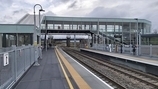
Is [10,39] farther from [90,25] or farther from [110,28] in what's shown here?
[110,28]

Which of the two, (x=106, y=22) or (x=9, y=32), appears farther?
(x=106, y=22)

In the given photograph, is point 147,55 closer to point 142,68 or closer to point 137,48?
point 137,48

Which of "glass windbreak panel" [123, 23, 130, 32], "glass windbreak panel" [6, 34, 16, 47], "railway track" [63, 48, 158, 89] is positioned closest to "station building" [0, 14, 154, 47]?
"glass windbreak panel" [123, 23, 130, 32]

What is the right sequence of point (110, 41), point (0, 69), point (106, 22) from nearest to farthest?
point (0, 69) → point (110, 41) → point (106, 22)

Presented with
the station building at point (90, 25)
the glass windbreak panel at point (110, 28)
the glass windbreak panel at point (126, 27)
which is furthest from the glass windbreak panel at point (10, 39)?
the glass windbreak panel at point (126, 27)

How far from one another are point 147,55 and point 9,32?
2567 centimetres

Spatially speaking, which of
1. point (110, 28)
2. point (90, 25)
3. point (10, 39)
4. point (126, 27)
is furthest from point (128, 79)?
point (126, 27)

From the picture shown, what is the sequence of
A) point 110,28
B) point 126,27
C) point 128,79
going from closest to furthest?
point 128,79, point 110,28, point 126,27

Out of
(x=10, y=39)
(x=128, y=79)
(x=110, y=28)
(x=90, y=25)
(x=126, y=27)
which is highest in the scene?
(x=90, y=25)

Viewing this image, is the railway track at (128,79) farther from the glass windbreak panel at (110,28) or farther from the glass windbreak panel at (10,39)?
the glass windbreak panel at (110,28)

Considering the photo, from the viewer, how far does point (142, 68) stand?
Result: 18.0 meters

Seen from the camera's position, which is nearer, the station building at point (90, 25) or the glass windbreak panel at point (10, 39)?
the glass windbreak panel at point (10, 39)

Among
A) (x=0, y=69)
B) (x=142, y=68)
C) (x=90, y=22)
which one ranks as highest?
(x=90, y=22)

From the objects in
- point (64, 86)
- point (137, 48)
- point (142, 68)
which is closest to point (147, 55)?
point (137, 48)
